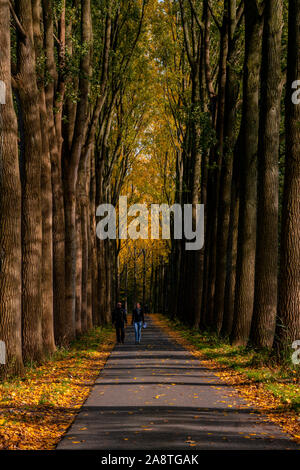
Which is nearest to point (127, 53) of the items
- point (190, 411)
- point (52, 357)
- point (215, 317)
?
point (215, 317)

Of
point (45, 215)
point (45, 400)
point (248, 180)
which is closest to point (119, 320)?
point (45, 215)

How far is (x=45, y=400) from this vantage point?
34.4ft

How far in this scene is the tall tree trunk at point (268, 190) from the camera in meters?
15.6

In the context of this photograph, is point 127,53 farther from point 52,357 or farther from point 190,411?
point 190,411

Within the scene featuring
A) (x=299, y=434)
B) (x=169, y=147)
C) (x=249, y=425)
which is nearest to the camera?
(x=299, y=434)

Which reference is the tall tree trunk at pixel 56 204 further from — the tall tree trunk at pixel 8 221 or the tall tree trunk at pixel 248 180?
the tall tree trunk at pixel 248 180

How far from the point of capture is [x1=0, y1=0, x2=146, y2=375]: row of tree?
12.9 m

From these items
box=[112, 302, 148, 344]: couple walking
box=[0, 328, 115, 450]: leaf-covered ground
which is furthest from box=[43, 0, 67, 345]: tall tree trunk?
box=[112, 302, 148, 344]: couple walking

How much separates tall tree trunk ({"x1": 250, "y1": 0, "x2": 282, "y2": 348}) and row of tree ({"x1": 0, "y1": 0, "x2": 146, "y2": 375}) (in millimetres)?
5354

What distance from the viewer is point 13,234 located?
509 inches

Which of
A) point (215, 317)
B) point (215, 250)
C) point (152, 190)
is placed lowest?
point (215, 317)

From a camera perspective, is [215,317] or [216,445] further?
[215,317]

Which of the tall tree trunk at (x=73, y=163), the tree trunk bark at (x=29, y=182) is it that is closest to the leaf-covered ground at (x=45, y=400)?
the tree trunk bark at (x=29, y=182)
